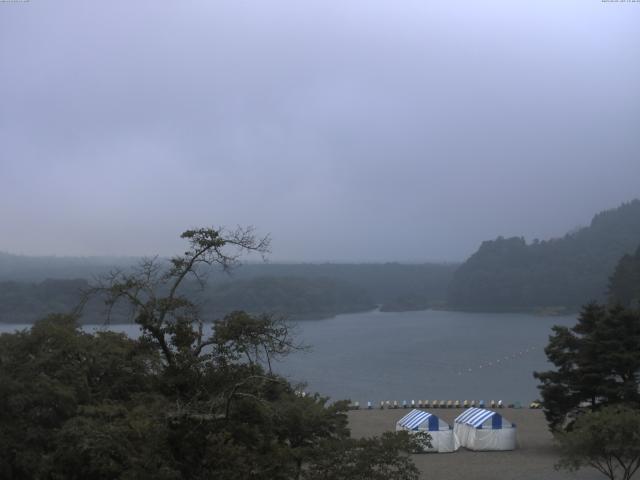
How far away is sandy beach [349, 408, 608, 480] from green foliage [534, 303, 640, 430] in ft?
2.84

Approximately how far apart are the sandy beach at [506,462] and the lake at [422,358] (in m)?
10.5

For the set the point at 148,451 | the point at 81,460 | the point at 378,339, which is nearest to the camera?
the point at 148,451

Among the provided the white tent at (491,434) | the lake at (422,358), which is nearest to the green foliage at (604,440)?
the white tent at (491,434)

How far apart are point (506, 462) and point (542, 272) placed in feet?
245

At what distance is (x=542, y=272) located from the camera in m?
84.8

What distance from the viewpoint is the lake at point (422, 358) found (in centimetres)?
3177

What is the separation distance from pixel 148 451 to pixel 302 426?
5146 mm

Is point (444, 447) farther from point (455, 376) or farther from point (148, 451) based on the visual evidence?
point (455, 376)

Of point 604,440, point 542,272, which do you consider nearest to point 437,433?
point 604,440

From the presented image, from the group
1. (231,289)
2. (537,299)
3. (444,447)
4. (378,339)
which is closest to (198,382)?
(444,447)

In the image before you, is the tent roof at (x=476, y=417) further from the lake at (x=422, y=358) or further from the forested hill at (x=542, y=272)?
the forested hill at (x=542, y=272)

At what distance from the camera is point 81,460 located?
6.05 m

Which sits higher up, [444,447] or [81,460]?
[81,460]

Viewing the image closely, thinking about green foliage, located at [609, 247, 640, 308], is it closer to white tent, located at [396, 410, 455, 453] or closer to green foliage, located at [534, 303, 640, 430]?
green foliage, located at [534, 303, 640, 430]
